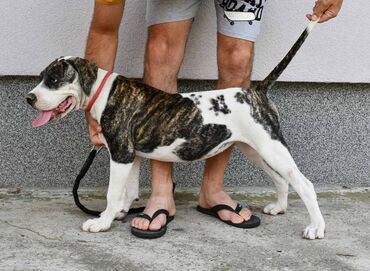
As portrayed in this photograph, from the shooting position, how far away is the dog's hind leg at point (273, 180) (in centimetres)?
354

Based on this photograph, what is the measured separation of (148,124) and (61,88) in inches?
16.9

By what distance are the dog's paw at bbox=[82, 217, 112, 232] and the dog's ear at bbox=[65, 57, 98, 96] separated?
611 millimetres

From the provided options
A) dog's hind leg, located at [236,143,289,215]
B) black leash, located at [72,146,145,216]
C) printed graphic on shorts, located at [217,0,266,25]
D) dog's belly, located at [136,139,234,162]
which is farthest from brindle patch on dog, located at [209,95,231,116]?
black leash, located at [72,146,145,216]

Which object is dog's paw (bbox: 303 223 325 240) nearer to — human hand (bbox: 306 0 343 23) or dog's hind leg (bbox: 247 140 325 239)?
dog's hind leg (bbox: 247 140 325 239)

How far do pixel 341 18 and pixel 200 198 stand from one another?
4.45 feet

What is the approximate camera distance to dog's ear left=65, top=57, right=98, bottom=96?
3158mm

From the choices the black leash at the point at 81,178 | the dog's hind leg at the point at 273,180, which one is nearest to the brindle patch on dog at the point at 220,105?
the dog's hind leg at the point at 273,180

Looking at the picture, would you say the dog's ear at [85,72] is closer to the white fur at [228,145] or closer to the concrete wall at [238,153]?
the white fur at [228,145]

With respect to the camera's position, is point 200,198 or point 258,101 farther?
point 200,198

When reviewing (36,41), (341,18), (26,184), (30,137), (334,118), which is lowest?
(26,184)

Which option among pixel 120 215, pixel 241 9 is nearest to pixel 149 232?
pixel 120 215

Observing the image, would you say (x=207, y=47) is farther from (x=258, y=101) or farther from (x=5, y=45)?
(x=5, y=45)

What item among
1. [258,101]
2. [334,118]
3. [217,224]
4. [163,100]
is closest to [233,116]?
[258,101]

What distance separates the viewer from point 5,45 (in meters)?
3.89
